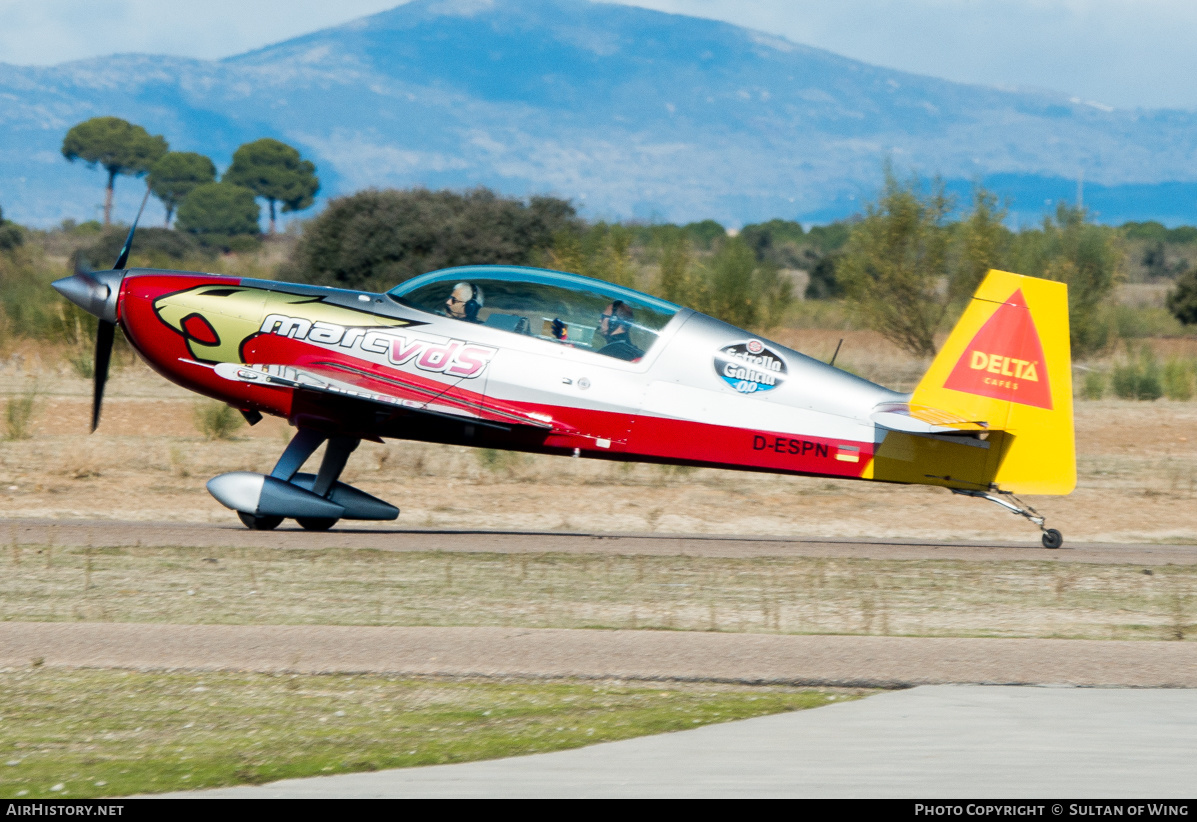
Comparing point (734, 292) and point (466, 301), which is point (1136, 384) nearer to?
point (734, 292)

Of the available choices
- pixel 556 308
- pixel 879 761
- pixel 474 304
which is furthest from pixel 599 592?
pixel 879 761

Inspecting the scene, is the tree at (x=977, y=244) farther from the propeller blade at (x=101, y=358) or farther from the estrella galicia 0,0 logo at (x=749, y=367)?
the propeller blade at (x=101, y=358)

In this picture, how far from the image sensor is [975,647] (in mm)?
8102

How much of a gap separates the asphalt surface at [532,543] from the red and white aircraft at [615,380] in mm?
542

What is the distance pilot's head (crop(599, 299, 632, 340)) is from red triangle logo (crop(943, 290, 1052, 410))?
2970 millimetres

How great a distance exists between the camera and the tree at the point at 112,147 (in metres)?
149

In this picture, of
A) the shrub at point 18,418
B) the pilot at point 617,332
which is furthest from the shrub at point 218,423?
the pilot at point 617,332

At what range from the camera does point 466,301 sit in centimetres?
1223

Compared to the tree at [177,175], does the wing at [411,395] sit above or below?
below

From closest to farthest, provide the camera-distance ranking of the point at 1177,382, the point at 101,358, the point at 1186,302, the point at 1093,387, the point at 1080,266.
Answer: the point at 101,358 < the point at 1093,387 < the point at 1177,382 < the point at 1080,266 < the point at 1186,302

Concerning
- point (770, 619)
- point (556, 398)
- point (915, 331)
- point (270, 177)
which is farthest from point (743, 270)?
point (270, 177)

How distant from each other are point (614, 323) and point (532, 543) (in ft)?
7.31

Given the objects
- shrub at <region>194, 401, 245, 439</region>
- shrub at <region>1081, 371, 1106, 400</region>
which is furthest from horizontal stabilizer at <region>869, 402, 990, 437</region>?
shrub at <region>1081, 371, 1106, 400</region>


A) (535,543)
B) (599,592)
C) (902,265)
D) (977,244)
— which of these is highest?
(977,244)
